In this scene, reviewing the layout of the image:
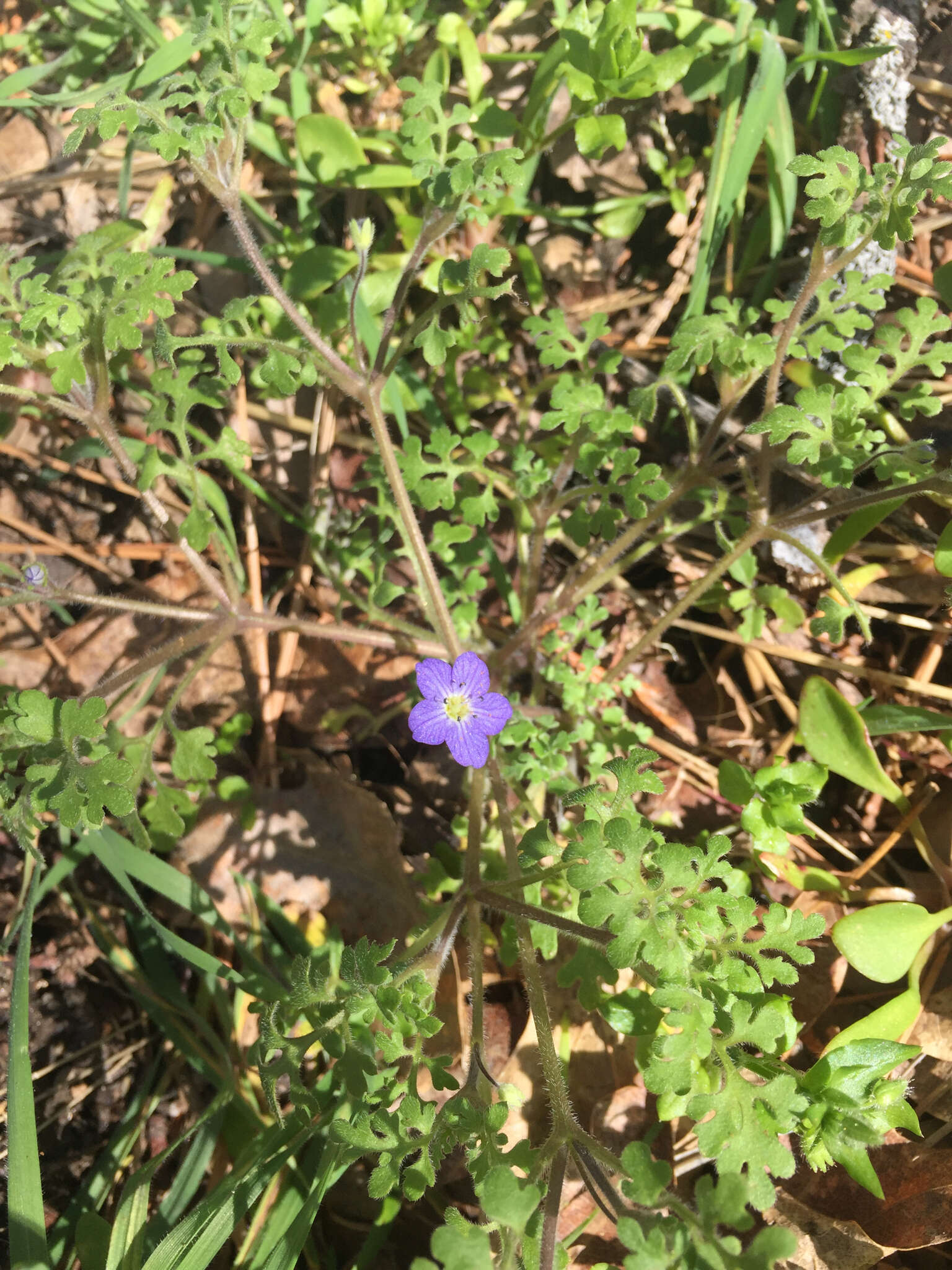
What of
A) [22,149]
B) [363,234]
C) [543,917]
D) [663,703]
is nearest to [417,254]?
[363,234]

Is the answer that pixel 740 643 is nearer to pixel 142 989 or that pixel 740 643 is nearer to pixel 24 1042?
pixel 142 989

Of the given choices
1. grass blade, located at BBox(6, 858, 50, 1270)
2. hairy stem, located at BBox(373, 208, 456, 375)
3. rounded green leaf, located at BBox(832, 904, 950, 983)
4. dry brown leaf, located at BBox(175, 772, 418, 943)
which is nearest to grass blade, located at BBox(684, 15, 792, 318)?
hairy stem, located at BBox(373, 208, 456, 375)

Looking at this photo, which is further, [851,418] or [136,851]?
[136,851]

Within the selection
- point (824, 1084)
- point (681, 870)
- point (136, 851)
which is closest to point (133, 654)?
point (136, 851)

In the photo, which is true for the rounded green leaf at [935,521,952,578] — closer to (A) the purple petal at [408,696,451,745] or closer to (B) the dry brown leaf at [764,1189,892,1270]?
(A) the purple petal at [408,696,451,745]

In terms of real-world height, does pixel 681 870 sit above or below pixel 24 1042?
above

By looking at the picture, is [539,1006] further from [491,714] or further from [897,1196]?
[897,1196]

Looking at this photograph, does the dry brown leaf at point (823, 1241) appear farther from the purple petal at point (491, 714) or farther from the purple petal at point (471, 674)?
the purple petal at point (471, 674)

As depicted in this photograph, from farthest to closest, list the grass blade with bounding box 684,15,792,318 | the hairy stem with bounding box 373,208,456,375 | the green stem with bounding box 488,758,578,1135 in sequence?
the grass blade with bounding box 684,15,792,318
the hairy stem with bounding box 373,208,456,375
the green stem with bounding box 488,758,578,1135
